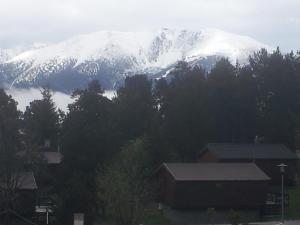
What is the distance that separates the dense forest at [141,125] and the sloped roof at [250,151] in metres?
3.52

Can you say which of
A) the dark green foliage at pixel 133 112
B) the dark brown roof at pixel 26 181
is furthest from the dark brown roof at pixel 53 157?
the dark brown roof at pixel 26 181

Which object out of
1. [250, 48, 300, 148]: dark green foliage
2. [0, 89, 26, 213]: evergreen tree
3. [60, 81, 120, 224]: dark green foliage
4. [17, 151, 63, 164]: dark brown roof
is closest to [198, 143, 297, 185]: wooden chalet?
[250, 48, 300, 148]: dark green foliage

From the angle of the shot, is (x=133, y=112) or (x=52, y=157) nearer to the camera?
(x=52, y=157)

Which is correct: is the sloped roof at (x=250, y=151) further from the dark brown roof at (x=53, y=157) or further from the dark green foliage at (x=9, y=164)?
the dark green foliage at (x=9, y=164)

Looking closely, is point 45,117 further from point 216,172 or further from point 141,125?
point 216,172

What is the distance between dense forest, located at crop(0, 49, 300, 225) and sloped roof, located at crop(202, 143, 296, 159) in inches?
139

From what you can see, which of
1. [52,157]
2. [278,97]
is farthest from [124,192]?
[278,97]

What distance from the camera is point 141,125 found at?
73750 millimetres

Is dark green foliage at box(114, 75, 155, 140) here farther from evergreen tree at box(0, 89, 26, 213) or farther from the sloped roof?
evergreen tree at box(0, 89, 26, 213)

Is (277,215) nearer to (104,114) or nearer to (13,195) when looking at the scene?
(104,114)

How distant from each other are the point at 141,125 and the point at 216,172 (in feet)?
64.7

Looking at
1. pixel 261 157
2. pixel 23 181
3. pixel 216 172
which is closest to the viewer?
pixel 23 181

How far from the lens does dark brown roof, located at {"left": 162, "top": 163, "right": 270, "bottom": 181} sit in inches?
2115

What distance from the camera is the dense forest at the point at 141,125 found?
50.7m
